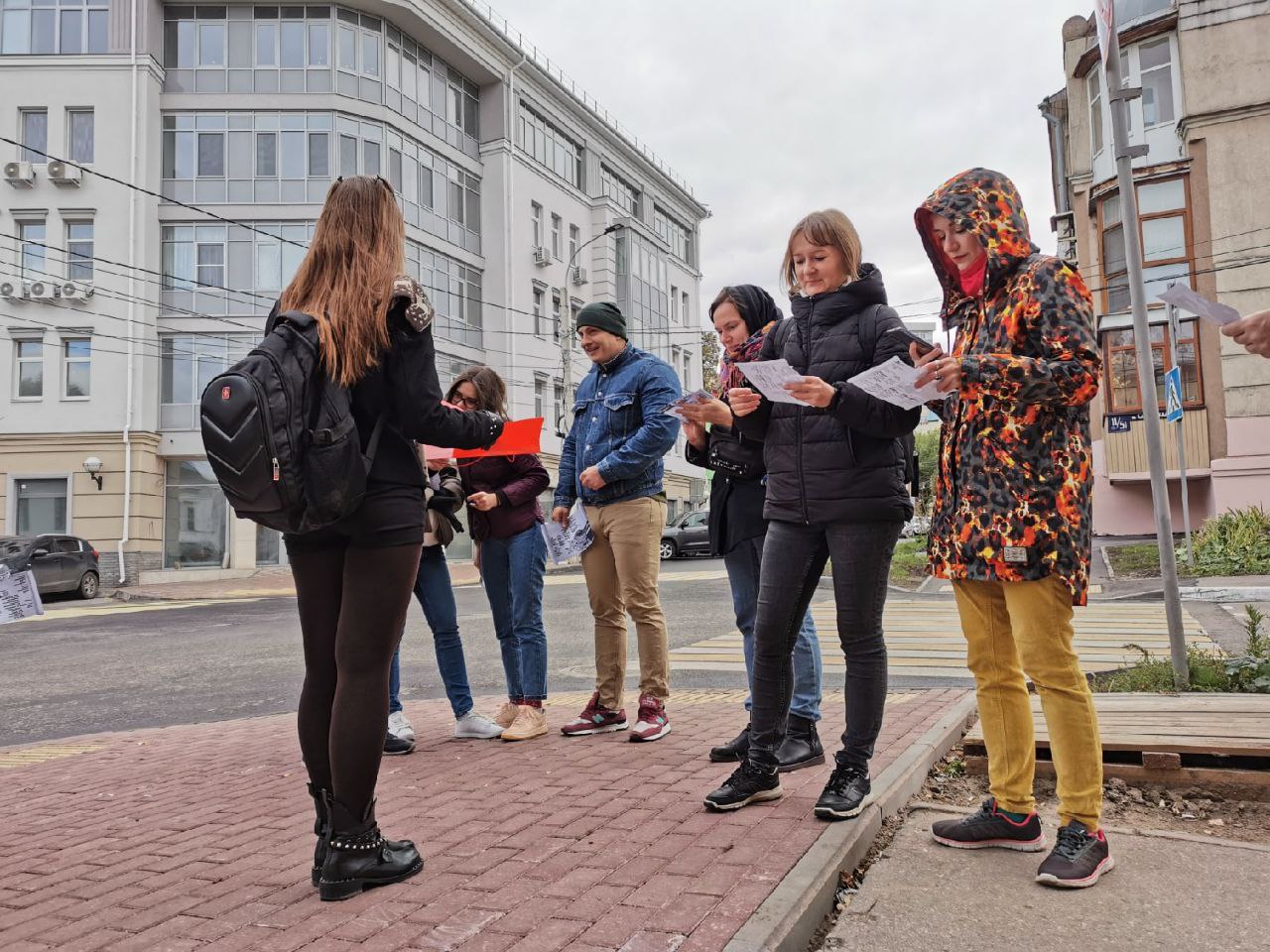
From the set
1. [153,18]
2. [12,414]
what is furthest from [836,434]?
[153,18]

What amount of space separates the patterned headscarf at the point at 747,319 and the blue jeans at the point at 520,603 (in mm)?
1388

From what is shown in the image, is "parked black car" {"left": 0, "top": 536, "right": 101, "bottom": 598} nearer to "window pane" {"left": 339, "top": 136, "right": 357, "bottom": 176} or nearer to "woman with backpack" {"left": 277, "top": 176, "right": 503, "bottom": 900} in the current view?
"window pane" {"left": 339, "top": 136, "right": 357, "bottom": 176}

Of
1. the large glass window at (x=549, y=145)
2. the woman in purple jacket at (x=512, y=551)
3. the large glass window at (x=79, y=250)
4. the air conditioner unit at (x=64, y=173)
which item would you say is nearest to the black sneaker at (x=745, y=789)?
the woman in purple jacket at (x=512, y=551)

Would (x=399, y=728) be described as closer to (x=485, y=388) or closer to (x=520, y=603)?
(x=520, y=603)

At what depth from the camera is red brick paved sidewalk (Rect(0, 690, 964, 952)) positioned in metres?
2.56

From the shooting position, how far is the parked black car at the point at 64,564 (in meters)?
20.1

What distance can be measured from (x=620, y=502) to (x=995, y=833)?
2.33 metres

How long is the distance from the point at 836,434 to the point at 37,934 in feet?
9.25

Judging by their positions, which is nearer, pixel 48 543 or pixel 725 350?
pixel 725 350

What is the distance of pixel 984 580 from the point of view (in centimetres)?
311

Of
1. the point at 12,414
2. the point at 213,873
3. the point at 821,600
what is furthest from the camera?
the point at 12,414

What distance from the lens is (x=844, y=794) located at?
11.0 ft

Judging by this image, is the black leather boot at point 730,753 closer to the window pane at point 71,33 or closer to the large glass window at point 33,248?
the large glass window at point 33,248

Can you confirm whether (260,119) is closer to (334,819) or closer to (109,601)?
(109,601)
